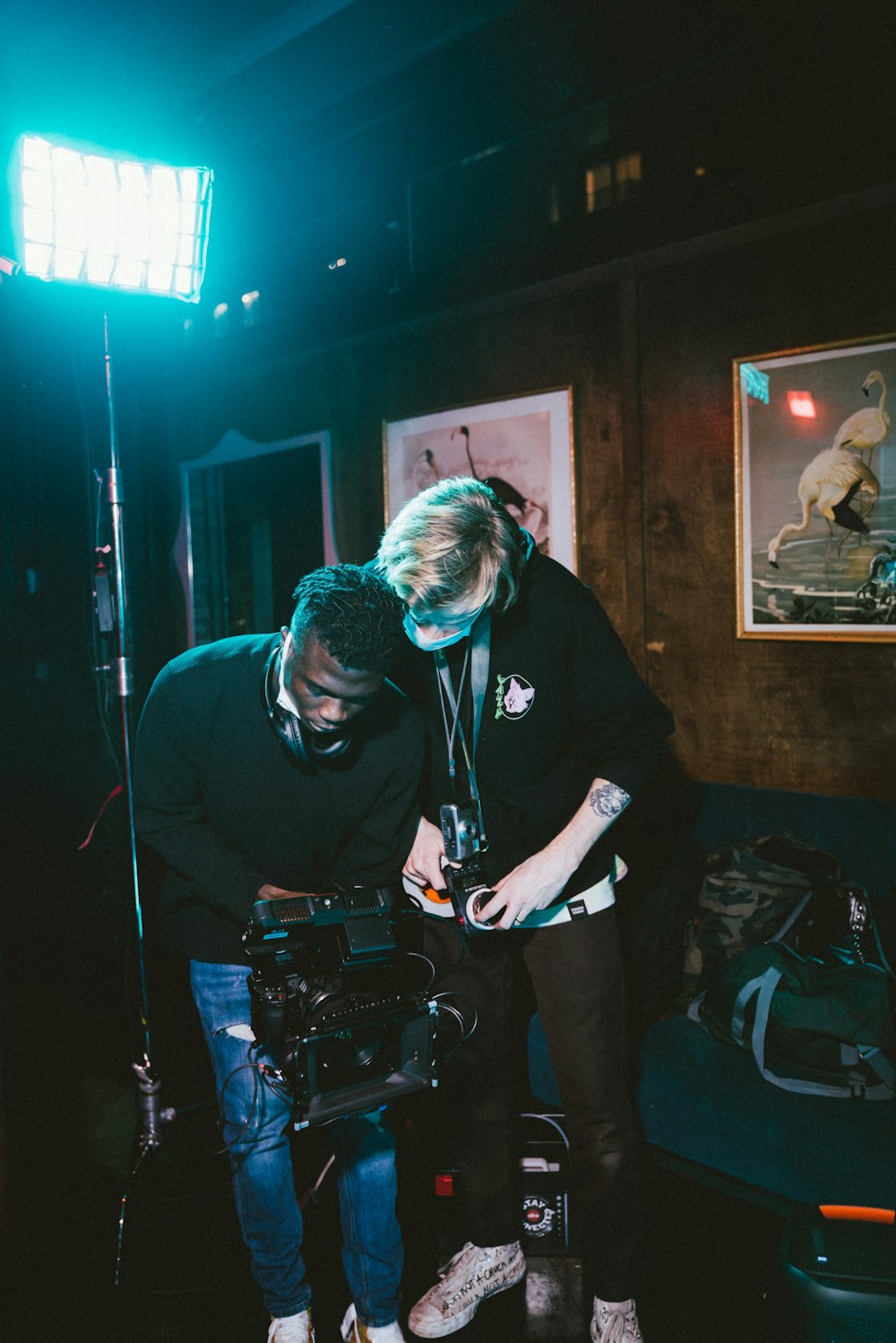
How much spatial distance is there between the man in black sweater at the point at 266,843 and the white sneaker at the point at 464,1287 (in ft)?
0.53

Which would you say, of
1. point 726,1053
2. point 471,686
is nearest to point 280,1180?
point 471,686

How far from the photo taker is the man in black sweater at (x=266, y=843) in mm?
1687

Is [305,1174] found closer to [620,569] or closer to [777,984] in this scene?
[777,984]

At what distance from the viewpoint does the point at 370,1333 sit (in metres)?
1.84

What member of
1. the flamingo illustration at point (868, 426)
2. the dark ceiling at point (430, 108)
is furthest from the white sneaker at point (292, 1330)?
the dark ceiling at point (430, 108)

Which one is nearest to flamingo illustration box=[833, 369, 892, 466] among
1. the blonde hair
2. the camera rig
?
the blonde hair

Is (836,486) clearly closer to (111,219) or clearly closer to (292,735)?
(292,735)

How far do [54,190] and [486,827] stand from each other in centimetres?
248

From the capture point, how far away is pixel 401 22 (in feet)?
11.2

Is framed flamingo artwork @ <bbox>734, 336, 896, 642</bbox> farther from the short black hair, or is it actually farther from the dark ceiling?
the short black hair

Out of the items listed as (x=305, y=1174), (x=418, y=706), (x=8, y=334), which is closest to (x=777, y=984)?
(x=418, y=706)

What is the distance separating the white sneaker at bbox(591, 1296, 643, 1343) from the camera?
1843 millimetres

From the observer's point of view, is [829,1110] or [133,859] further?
[133,859]

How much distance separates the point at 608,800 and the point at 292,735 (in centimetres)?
63
